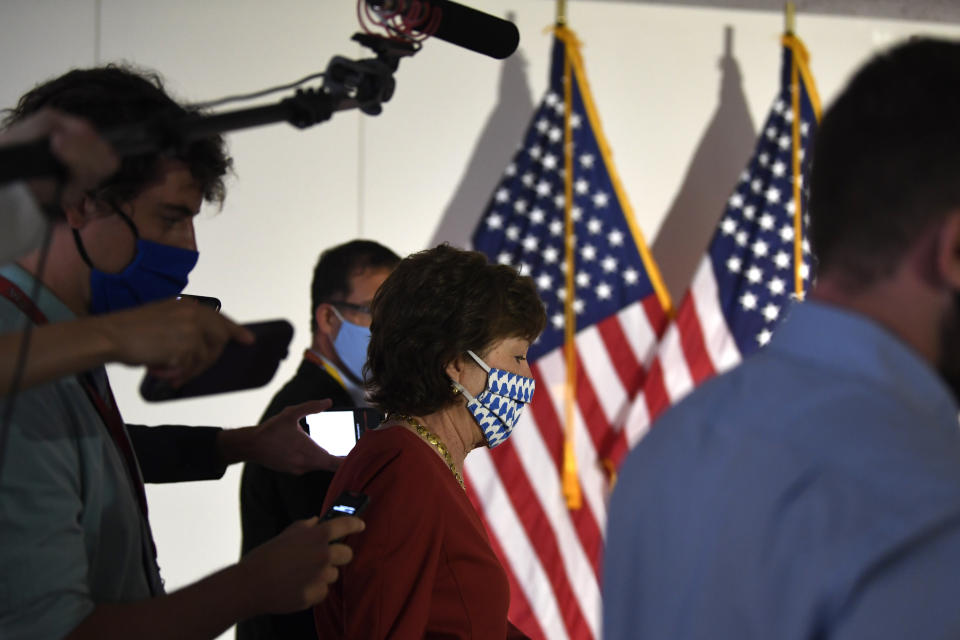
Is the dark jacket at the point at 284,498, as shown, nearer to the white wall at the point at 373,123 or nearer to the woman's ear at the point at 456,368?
the woman's ear at the point at 456,368

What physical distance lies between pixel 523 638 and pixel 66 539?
89cm

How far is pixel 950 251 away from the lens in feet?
2.18

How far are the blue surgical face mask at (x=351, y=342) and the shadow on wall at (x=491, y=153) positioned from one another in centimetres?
146

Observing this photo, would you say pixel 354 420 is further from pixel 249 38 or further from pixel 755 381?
pixel 249 38

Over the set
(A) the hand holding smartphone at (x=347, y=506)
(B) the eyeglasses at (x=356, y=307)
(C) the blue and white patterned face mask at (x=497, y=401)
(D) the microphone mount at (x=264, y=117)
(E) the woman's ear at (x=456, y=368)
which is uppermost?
(D) the microphone mount at (x=264, y=117)

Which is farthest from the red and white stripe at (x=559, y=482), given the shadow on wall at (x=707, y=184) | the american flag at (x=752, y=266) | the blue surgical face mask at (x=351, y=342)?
the blue surgical face mask at (x=351, y=342)

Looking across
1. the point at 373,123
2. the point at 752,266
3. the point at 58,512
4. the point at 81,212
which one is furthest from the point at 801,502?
the point at 373,123

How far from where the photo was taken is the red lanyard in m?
1.04

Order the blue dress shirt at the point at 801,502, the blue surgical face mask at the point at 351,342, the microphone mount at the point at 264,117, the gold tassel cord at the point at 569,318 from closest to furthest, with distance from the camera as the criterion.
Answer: the blue dress shirt at the point at 801,502 < the microphone mount at the point at 264,117 < the blue surgical face mask at the point at 351,342 < the gold tassel cord at the point at 569,318

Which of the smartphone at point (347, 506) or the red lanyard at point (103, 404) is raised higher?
the red lanyard at point (103, 404)

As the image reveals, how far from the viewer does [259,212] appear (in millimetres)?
3775

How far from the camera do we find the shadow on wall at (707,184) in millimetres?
4172

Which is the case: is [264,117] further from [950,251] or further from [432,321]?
[432,321]

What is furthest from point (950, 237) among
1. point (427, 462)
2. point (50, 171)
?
point (427, 462)
